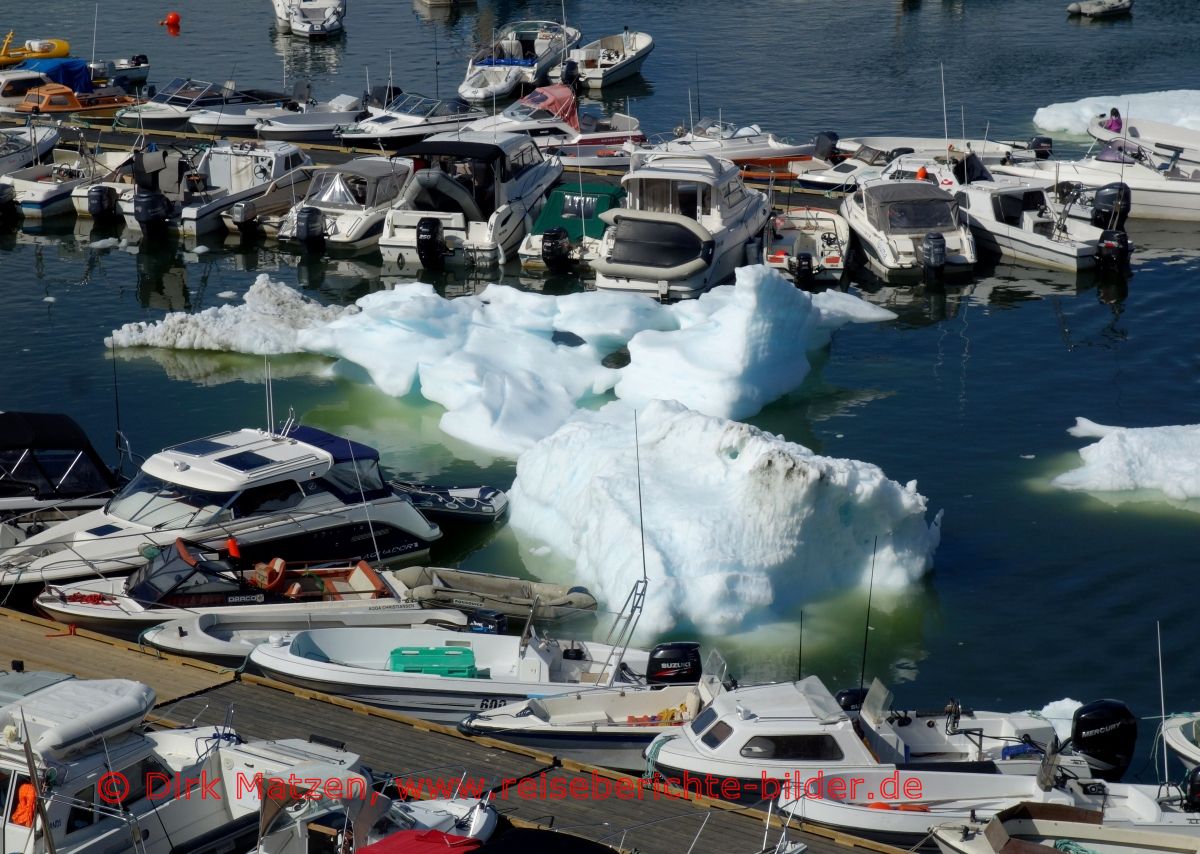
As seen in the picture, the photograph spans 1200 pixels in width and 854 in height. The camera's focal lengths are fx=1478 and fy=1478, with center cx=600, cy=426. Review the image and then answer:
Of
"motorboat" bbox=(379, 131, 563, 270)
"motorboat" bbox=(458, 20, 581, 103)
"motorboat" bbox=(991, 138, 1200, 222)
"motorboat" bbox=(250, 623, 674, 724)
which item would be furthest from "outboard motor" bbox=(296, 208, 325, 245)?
"motorboat" bbox=(250, 623, 674, 724)

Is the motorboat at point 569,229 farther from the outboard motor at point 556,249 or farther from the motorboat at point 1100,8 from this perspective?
the motorboat at point 1100,8

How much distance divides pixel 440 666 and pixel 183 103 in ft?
123

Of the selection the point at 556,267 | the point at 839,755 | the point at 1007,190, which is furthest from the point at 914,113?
the point at 839,755

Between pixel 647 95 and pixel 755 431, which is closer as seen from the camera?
pixel 755 431

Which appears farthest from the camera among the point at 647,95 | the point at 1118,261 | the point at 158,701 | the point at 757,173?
the point at 647,95

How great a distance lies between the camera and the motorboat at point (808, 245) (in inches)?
1325

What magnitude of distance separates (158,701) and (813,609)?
28.8 feet

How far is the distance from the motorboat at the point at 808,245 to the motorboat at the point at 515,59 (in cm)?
1913

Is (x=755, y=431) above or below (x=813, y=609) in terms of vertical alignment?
above

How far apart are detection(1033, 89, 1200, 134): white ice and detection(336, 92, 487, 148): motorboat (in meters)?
18.8

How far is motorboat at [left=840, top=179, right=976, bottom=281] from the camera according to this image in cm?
3431

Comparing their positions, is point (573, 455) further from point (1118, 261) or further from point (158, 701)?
point (1118, 261)

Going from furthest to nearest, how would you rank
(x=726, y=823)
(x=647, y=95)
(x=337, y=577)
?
(x=647, y=95), (x=337, y=577), (x=726, y=823)

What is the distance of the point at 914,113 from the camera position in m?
51.5
